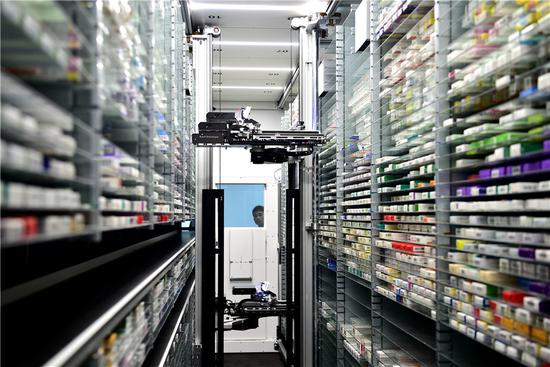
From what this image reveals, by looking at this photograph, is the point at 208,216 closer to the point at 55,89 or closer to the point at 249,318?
the point at 249,318

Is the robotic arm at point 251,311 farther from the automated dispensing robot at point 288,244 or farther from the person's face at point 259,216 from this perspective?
the person's face at point 259,216

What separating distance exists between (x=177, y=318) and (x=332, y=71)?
3.03 meters

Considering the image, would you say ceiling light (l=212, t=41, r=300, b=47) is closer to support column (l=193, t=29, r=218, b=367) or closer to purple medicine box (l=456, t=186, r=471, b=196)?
support column (l=193, t=29, r=218, b=367)

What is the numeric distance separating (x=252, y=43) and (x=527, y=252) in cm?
525

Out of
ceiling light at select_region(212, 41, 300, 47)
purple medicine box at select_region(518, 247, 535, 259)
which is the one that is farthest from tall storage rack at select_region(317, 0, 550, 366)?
ceiling light at select_region(212, 41, 300, 47)

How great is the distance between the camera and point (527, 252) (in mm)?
1693

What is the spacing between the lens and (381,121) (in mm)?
3461

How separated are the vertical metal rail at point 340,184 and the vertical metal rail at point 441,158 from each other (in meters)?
2.09

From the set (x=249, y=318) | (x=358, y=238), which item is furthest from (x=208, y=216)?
(x=358, y=238)

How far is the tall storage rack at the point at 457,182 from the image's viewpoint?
Result: 172cm

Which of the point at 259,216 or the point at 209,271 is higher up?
the point at 259,216

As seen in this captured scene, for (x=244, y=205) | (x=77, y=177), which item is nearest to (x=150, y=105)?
(x=77, y=177)

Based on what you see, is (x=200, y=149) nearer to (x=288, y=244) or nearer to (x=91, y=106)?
(x=288, y=244)

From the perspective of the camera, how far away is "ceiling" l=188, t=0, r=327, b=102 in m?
5.35
